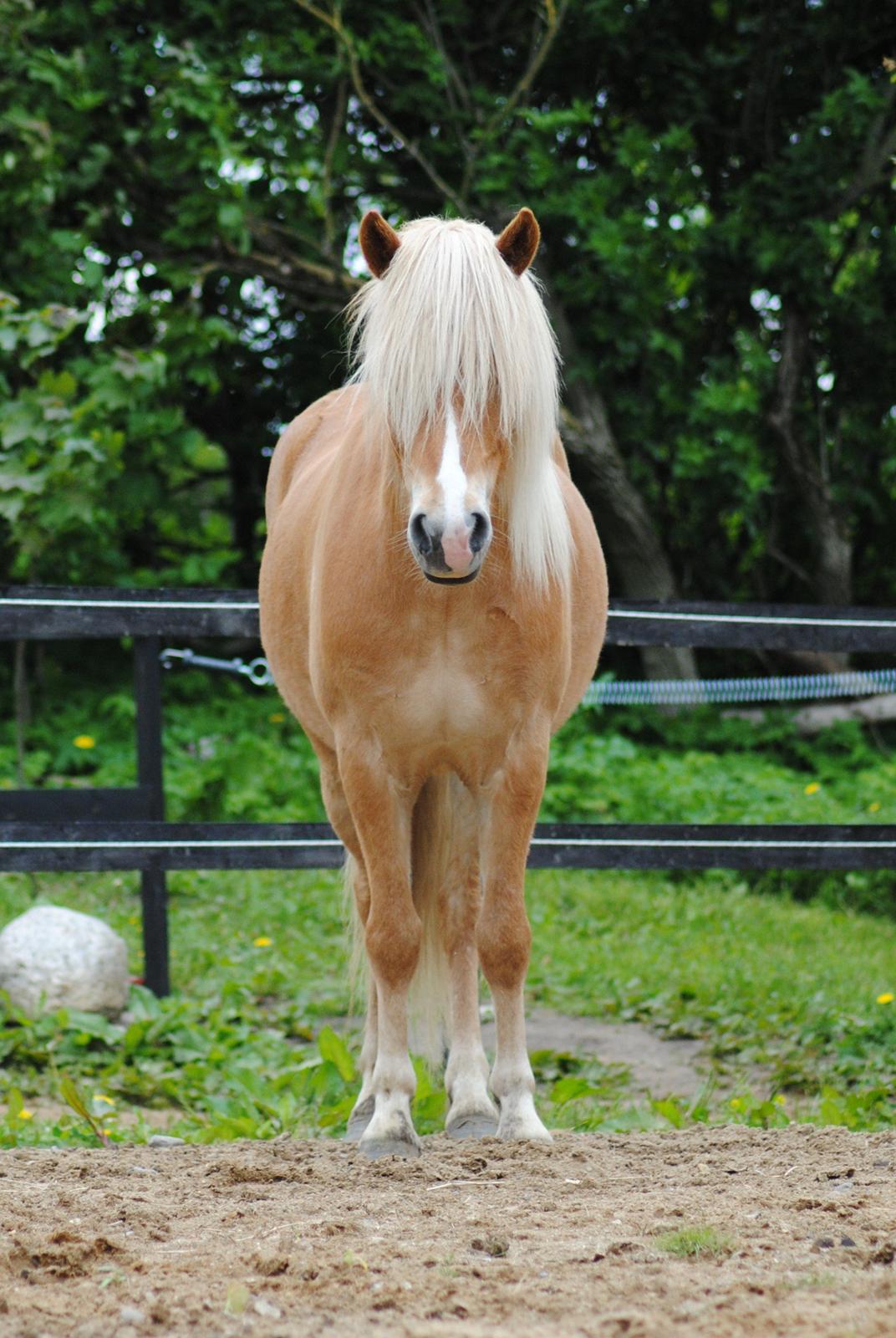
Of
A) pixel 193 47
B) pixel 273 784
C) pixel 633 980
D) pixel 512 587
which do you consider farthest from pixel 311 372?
pixel 512 587

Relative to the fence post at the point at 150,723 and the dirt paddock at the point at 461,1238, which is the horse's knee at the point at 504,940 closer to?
the dirt paddock at the point at 461,1238

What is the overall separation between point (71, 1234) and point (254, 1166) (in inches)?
27.3

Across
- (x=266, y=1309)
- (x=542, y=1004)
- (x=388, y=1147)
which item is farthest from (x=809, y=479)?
(x=266, y=1309)

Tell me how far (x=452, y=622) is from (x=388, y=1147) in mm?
1186

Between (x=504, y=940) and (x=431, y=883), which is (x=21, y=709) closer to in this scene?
(x=431, y=883)

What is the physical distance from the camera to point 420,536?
2799 millimetres

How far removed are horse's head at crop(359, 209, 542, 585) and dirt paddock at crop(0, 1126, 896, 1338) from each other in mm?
1201

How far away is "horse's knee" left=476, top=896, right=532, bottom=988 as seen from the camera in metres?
3.33

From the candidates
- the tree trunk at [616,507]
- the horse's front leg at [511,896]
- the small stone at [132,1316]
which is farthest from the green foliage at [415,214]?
the small stone at [132,1316]

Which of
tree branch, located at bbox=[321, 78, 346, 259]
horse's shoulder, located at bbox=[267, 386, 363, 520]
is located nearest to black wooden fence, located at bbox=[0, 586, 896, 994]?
horse's shoulder, located at bbox=[267, 386, 363, 520]

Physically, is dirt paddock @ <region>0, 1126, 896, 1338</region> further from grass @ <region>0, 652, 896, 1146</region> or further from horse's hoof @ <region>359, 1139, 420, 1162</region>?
grass @ <region>0, 652, 896, 1146</region>

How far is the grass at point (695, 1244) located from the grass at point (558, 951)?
4.65 ft

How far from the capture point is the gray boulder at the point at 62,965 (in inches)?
193

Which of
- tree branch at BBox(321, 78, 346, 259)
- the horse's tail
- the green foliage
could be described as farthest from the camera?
tree branch at BBox(321, 78, 346, 259)
